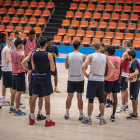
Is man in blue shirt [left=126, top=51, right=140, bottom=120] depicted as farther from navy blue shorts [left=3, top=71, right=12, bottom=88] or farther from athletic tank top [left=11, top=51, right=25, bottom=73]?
navy blue shorts [left=3, top=71, right=12, bottom=88]

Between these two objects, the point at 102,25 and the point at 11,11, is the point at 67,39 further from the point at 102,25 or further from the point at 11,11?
the point at 11,11

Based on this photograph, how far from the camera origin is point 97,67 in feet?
13.6

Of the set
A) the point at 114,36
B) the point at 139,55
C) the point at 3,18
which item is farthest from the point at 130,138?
the point at 3,18

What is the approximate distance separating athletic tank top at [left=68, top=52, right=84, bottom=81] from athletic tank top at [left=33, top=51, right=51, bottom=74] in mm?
545

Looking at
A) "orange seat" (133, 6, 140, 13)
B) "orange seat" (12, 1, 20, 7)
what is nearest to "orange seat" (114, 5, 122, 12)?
"orange seat" (133, 6, 140, 13)

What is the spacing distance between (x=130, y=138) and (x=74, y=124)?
1079 millimetres

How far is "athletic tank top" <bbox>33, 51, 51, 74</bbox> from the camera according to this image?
399cm

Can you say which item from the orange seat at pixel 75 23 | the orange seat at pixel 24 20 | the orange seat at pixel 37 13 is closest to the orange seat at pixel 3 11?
the orange seat at pixel 24 20

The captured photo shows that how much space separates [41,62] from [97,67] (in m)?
1.01

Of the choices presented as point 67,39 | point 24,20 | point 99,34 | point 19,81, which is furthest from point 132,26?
point 19,81

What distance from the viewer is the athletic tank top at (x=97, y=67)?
13.6ft

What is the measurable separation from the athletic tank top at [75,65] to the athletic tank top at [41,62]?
545 mm

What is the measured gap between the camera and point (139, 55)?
1180 cm

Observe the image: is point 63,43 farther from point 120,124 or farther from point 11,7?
point 120,124
